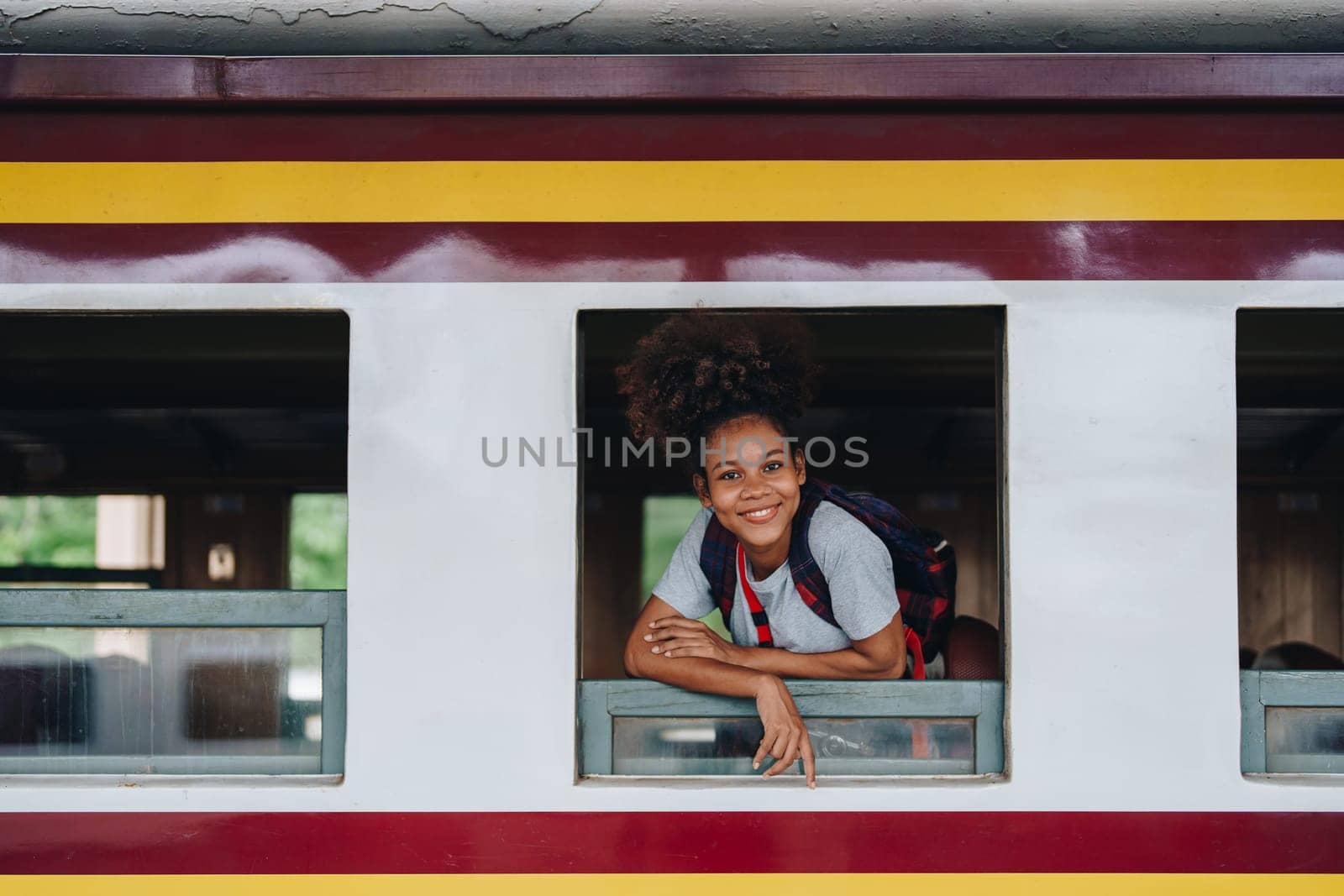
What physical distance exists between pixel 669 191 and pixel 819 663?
0.93 m

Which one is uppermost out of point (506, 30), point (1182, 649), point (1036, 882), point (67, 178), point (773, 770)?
point (506, 30)

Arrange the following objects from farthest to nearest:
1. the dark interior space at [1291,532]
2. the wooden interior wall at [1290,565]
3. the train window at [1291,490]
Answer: the wooden interior wall at [1290,565] < the dark interior space at [1291,532] < the train window at [1291,490]

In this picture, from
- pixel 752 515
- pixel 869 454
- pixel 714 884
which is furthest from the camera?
pixel 869 454

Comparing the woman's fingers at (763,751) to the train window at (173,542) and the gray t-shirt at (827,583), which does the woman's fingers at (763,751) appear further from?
the train window at (173,542)

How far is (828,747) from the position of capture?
188cm

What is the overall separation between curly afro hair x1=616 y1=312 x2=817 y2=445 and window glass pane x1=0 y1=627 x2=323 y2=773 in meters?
0.83

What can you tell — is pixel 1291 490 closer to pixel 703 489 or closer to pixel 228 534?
pixel 703 489

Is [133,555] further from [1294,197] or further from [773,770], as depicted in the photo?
[1294,197]

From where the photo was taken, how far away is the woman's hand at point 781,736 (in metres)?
1.83

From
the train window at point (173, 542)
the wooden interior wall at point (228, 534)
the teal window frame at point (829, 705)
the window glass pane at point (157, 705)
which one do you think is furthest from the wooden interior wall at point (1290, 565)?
the wooden interior wall at point (228, 534)

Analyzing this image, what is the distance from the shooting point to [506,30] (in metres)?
1.91

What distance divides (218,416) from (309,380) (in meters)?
0.59

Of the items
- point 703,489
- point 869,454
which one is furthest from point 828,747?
point 869,454

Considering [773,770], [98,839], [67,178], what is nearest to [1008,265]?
[773,770]
